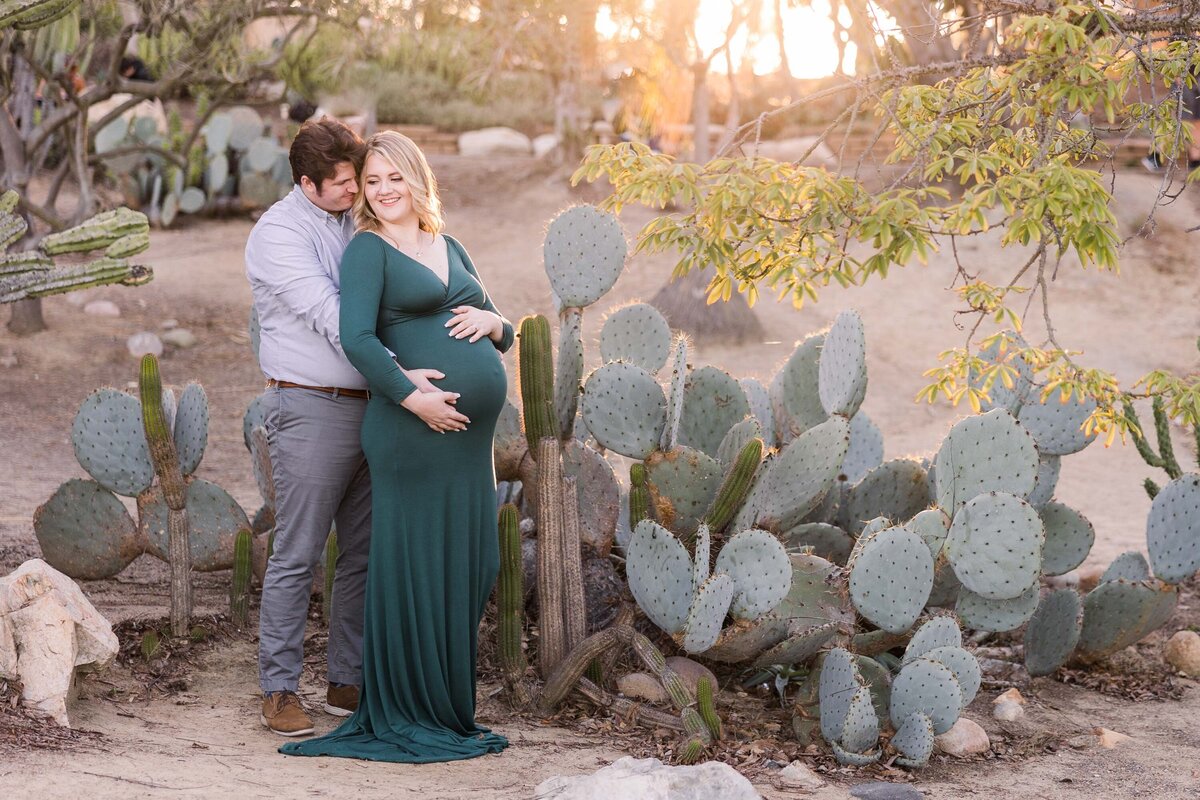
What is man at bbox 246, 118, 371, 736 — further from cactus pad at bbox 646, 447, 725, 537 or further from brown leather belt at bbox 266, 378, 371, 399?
cactus pad at bbox 646, 447, 725, 537

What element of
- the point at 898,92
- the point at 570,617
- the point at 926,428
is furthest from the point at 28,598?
the point at 926,428

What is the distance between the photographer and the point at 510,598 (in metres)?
3.96

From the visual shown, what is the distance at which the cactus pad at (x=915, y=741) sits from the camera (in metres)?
3.82

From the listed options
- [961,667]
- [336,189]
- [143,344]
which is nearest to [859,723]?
[961,667]

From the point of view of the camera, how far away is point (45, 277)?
559 centimetres

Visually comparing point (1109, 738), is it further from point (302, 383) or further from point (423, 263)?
point (302, 383)

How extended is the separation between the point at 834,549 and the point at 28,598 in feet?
9.14

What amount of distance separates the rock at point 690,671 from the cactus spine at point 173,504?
1.70 meters

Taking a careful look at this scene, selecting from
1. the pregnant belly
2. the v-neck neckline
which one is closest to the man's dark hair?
the v-neck neckline

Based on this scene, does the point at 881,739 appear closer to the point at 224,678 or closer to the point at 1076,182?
the point at 1076,182

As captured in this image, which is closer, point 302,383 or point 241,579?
point 302,383

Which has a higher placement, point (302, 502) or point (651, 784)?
point (302, 502)

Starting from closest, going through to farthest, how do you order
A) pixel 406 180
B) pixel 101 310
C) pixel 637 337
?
pixel 406 180 < pixel 637 337 < pixel 101 310

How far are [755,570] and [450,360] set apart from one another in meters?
1.18
